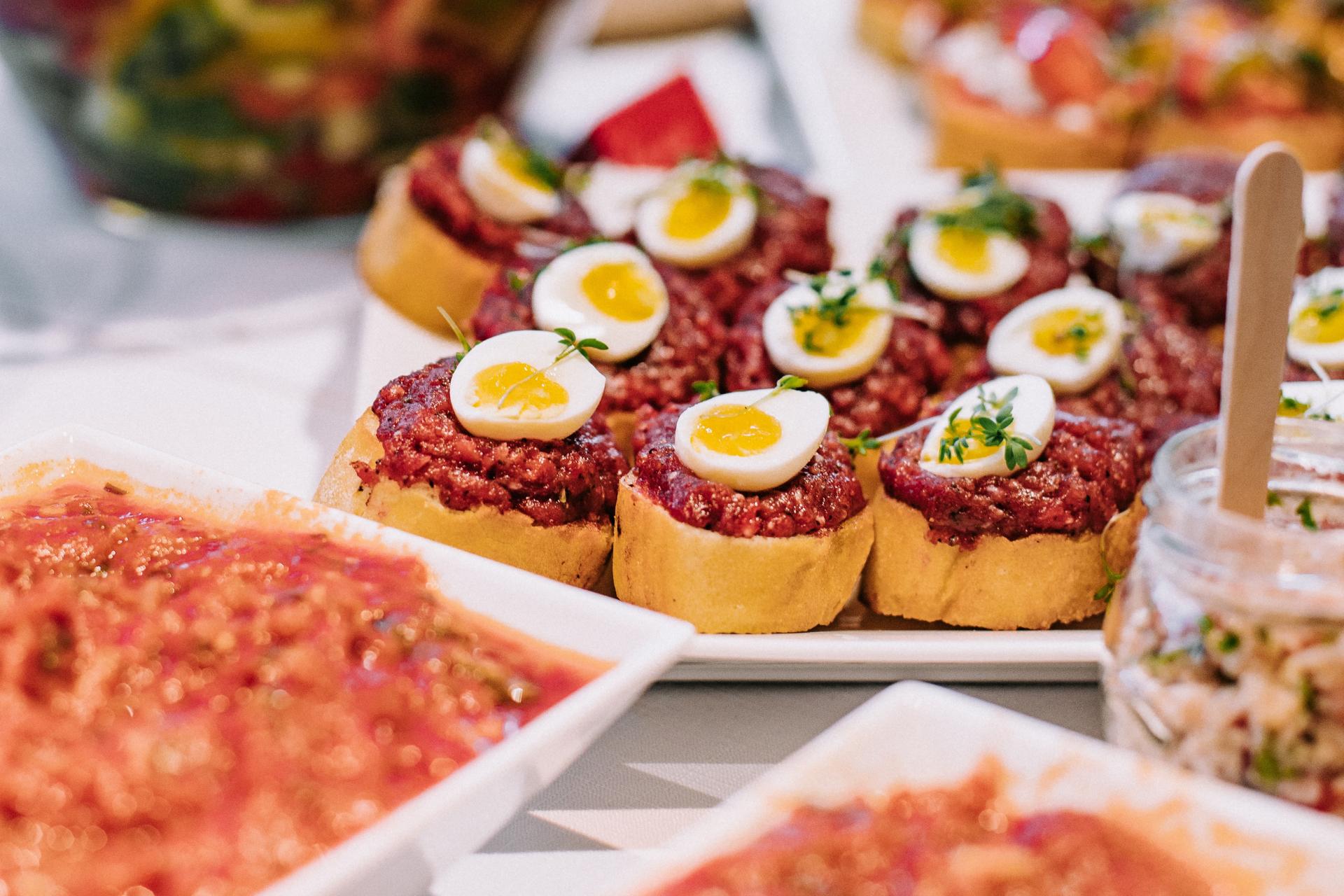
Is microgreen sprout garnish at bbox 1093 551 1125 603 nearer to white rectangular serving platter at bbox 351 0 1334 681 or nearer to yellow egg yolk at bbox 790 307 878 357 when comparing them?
white rectangular serving platter at bbox 351 0 1334 681

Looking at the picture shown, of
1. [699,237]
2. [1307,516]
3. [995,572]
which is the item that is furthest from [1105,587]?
[699,237]

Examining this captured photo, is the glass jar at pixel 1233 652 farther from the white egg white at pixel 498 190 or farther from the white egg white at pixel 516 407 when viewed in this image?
the white egg white at pixel 498 190

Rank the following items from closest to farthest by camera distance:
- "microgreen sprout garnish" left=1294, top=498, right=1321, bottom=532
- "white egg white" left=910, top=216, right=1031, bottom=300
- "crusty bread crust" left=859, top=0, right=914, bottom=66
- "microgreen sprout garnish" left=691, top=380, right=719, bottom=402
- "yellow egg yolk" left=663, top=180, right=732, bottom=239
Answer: "microgreen sprout garnish" left=1294, top=498, right=1321, bottom=532 → "microgreen sprout garnish" left=691, top=380, right=719, bottom=402 → "white egg white" left=910, top=216, right=1031, bottom=300 → "yellow egg yolk" left=663, top=180, right=732, bottom=239 → "crusty bread crust" left=859, top=0, right=914, bottom=66

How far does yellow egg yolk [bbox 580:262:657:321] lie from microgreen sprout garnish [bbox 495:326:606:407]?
35 centimetres

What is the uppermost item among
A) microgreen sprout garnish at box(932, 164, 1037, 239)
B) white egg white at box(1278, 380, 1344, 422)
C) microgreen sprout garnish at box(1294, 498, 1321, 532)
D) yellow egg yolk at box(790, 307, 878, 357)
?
microgreen sprout garnish at box(932, 164, 1037, 239)

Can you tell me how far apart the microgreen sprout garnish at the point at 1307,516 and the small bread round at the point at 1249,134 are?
395 cm

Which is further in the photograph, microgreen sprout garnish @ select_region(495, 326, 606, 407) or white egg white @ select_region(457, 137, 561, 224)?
white egg white @ select_region(457, 137, 561, 224)

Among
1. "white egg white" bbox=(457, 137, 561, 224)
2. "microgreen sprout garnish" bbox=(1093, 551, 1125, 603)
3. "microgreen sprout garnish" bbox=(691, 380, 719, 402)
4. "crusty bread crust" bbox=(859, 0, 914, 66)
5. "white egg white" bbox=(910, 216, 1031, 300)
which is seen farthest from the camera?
"crusty bread crust" bbox=(859, 0, 914, 66)

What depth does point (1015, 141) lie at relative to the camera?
5.61 metres

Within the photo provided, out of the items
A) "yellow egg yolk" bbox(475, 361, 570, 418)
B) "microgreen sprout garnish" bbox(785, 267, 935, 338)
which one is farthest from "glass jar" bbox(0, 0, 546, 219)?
"yellow egg yolk" bbox(475, 361, 570, 418)

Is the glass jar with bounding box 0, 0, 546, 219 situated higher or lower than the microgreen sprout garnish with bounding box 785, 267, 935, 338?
higher

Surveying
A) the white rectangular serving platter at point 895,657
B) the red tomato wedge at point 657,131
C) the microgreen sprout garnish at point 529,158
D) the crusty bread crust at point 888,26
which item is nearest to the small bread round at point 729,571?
the white rectangular serving platter at point 895,657

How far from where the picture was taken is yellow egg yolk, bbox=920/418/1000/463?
7.82 ft

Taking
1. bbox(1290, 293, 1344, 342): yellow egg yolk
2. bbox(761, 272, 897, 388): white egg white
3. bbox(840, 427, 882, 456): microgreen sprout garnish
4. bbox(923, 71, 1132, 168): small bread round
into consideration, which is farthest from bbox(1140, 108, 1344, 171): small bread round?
bbox(840, 427, 882, 456): microgreen sprout garnish
